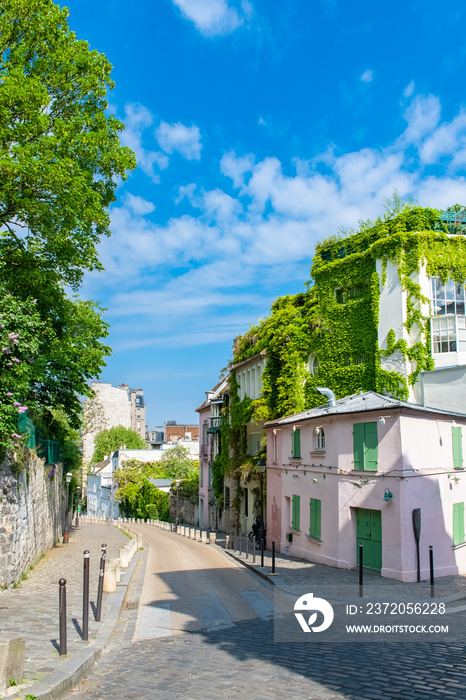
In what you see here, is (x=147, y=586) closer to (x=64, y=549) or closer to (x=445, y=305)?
(x=64, y=549)

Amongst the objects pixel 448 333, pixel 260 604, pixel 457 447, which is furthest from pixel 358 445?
pixel 448 333

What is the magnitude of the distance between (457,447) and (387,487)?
321 centimetres

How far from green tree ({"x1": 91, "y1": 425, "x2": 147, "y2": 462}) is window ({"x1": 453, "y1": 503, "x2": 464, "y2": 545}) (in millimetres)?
76097

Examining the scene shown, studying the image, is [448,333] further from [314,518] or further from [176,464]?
[176,464]

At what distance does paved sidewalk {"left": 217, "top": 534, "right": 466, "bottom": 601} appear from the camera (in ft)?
43.8

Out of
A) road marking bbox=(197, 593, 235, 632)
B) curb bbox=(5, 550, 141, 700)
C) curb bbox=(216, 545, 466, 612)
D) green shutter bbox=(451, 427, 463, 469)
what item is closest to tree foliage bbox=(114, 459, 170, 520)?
curb bbox=(216, 545, 466, 612)

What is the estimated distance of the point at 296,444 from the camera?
22.7 metres

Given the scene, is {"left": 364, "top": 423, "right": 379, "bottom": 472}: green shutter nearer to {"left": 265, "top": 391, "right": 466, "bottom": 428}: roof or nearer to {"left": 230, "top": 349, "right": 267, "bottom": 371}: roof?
{"left": 265, "top": 391, "right": 466, "bottom": 428}: roof

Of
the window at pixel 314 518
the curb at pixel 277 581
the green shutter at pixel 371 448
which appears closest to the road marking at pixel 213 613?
the curb at pixel 277 581

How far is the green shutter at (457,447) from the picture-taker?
57.6 ft

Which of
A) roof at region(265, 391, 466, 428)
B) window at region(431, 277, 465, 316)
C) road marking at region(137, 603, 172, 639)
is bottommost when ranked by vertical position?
road marking at region(137, 603, 172, 639)

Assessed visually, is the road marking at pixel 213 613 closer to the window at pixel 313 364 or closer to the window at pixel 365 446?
the window at pixel 365 446

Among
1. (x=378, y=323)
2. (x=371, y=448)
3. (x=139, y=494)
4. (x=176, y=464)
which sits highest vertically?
(x=378, y=323)

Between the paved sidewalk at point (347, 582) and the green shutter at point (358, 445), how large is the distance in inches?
128
